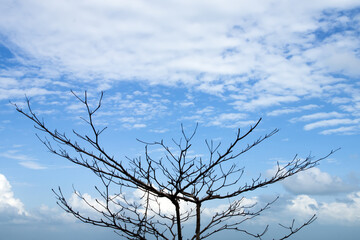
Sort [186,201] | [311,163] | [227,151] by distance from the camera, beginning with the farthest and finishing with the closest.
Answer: [311,163], [186,201], [227,151]

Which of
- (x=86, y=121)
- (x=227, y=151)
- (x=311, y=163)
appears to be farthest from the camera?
(x=311, y=163)

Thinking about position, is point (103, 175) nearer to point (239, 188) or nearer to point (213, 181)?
point (213, 181)

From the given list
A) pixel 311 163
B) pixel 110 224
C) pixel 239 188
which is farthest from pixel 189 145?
pixel 311 163

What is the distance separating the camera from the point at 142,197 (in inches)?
166

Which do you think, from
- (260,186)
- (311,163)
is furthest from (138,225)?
(311,163)

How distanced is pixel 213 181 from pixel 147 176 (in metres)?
0.92

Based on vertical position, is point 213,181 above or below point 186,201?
above

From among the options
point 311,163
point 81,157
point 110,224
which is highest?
point 311,163

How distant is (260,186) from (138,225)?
66.2 inches

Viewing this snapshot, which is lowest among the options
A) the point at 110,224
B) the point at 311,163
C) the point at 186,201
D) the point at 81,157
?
the point at 110,224

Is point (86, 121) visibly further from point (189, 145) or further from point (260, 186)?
point (260, 186)

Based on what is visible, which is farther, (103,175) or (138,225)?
(138,225)

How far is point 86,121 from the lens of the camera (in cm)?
362

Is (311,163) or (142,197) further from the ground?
(311,163)
